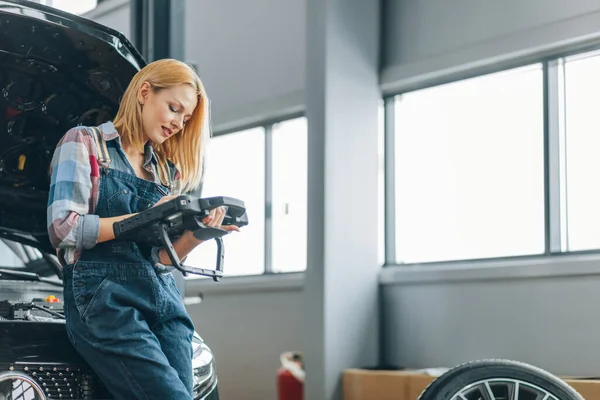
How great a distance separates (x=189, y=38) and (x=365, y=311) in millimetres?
3234

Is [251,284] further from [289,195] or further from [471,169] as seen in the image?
[471,169]

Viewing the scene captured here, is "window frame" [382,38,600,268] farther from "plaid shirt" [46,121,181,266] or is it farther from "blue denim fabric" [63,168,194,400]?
"plaid shirt" [46,121,181,266]

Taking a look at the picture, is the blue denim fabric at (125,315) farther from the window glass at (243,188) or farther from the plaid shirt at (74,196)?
the window glass at (243,188)

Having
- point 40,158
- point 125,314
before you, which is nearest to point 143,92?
point 125,314

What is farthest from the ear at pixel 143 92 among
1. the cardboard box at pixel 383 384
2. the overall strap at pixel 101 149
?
the cardboard box at pixel 383 384

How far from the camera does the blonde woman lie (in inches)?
61.7

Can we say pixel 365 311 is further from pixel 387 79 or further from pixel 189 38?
pixel 189 38

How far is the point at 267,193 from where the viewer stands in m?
7.32

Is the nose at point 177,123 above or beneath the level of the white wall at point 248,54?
beneath

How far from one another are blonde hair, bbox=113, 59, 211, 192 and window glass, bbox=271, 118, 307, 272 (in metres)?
5.24

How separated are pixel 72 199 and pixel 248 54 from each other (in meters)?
5.96

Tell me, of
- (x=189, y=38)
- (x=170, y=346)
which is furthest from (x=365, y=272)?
(x=170, y=346)

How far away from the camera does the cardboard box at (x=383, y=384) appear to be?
16.7 feet

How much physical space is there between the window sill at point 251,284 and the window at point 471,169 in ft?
2.93
